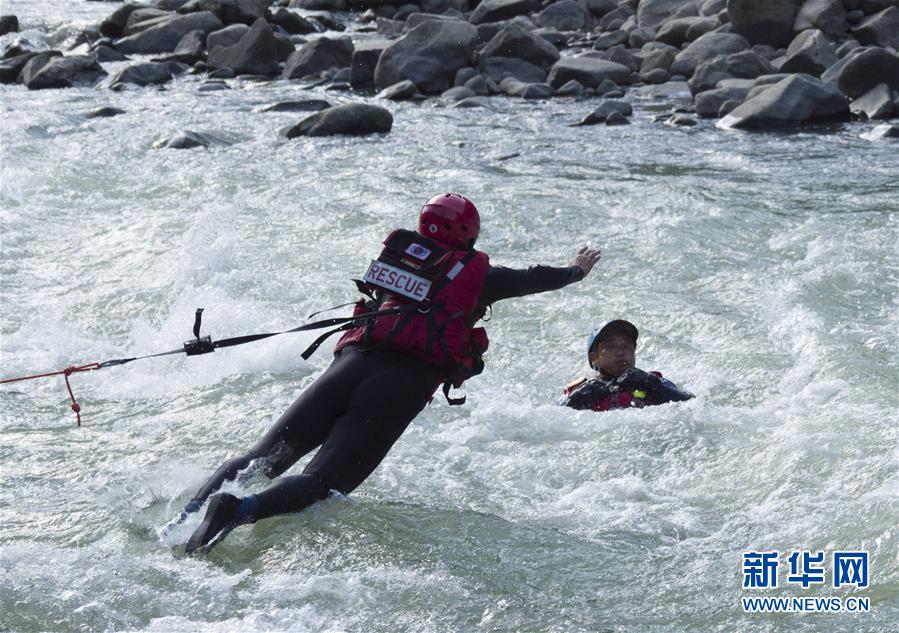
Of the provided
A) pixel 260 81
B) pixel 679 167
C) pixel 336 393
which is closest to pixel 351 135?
pixel 679 167

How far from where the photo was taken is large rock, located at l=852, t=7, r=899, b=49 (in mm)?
19516

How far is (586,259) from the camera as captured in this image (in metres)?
5.73

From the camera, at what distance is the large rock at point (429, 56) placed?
19.3 m

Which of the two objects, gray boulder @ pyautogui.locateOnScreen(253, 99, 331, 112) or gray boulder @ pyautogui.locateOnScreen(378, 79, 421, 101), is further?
gray boulder @ pyautogui.locateOnScreen(378, 79, 421, 101)

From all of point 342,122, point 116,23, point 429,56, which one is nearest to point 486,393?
point 342,122

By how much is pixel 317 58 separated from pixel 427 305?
1632 centimetres

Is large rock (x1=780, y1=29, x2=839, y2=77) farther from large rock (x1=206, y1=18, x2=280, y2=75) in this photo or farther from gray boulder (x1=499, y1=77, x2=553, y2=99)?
large rock (x1=206, y1=18, x2=280, y2=75)

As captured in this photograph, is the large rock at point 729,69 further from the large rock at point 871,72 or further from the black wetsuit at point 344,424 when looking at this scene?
the black wetsuit at point 344,424

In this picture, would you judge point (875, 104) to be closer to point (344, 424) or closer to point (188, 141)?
point (188, 141)

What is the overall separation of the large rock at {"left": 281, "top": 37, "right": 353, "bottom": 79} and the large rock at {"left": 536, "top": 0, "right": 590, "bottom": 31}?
488 cm

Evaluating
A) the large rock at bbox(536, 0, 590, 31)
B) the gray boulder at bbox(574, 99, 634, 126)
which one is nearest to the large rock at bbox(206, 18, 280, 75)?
the large rock at bbox(536, 0, 590, 31)

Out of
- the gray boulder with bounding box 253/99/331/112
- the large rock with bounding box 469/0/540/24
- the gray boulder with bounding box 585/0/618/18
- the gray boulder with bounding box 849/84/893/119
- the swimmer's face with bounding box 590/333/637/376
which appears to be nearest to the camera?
the swimmer's face with bounding box 590/333/637/376

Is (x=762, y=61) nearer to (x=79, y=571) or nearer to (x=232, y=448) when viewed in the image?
(x=232, y=448)

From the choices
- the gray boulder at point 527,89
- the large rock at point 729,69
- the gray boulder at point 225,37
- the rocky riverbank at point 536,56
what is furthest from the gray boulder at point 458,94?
the gray boulder at point 225,37
